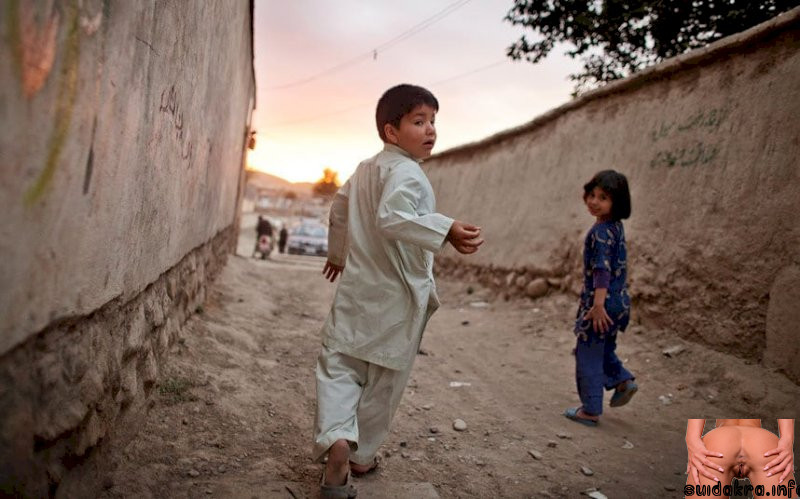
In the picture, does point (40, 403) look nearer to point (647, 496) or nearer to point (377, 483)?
point (377, 483)

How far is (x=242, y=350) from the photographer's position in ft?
11.2

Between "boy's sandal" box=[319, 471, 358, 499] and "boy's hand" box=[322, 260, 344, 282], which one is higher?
"boy's hand" box=[322, 260, 344, 282]

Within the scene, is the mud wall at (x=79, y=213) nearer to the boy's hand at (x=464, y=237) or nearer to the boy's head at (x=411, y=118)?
the boy's head at (x=411, y=118)

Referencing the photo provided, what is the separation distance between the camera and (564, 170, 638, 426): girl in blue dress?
2998 mm

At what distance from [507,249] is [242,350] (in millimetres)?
4140

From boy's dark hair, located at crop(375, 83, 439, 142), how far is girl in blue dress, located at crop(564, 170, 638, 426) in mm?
1391

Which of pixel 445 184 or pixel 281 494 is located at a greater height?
pixel 445 184

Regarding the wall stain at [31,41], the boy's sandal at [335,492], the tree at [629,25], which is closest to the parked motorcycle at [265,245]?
the tree at [629,25]

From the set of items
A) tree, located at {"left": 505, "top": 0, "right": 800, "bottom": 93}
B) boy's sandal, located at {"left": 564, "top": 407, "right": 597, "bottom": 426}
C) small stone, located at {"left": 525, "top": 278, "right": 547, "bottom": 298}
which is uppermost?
tree, located at {"left": 505, "top": 0, "right": 800, "bottom": 93}

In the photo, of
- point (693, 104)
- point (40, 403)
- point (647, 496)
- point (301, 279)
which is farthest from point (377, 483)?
point (301, 279)

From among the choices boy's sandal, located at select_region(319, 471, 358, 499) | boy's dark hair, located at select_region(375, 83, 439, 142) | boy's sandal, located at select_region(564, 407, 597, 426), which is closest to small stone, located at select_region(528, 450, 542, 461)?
boy's sandal, located at select_region(564, 407, 597, 426)

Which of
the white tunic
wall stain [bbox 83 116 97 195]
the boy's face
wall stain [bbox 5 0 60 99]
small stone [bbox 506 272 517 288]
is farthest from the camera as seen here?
small stone [bbox 506 272 517 288]

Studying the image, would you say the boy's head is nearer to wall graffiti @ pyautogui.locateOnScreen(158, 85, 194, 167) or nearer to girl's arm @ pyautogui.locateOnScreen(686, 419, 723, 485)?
wall graffiti @ pyautogui.locateOnScreen(158, 85, 194, 167)

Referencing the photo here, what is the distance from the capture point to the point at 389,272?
201 cm
